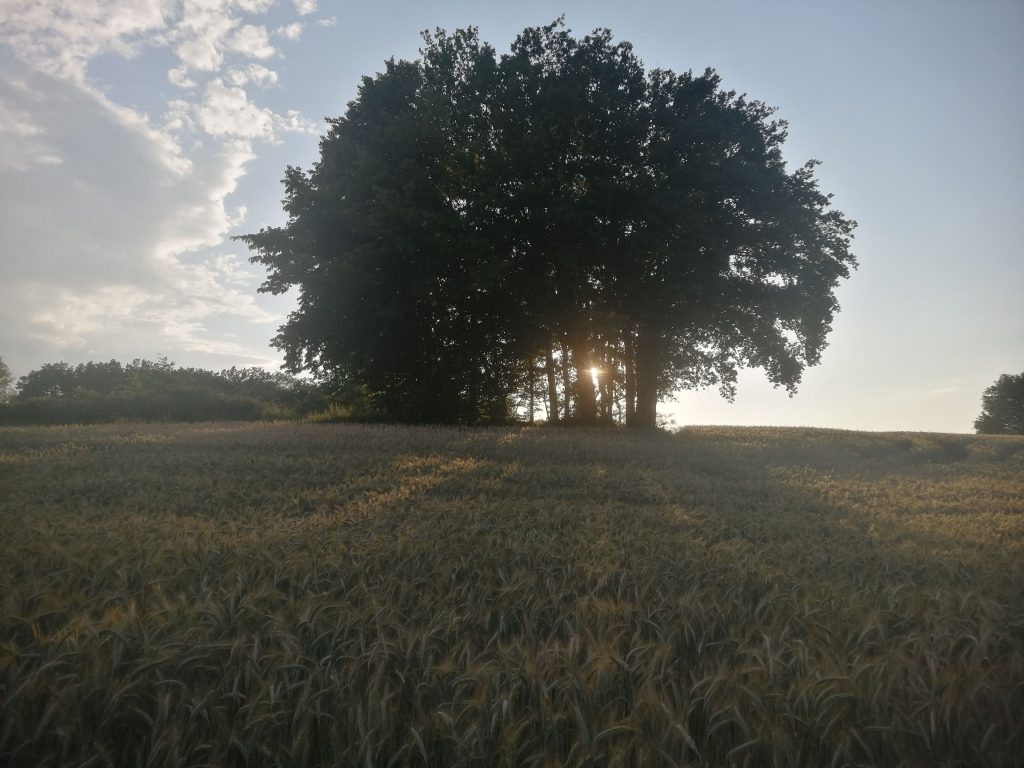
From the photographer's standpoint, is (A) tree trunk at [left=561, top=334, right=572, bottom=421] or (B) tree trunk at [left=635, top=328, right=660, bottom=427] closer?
(B) tree trunk at [left=635, top=328, right=660, bottom=427]

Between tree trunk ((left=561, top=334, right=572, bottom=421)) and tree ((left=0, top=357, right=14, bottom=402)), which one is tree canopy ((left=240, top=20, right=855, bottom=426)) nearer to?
tree trunk ((left=561, top=334, right=572, bottom=421))

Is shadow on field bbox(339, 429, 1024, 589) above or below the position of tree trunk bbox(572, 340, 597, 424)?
below

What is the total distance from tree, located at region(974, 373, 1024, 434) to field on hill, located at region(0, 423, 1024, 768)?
78.5 metres

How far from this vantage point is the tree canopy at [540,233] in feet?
84.9

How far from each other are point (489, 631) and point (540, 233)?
80.0 ft

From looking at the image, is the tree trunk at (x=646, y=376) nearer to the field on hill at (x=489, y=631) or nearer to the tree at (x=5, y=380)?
the field on hill at (x=489, y=631)

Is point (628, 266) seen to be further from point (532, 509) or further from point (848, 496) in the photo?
point (532, 509)

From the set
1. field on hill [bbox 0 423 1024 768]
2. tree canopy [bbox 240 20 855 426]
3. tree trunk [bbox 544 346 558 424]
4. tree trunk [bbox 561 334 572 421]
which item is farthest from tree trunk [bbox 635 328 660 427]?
field on hill [bbox 0 423 1024 768]

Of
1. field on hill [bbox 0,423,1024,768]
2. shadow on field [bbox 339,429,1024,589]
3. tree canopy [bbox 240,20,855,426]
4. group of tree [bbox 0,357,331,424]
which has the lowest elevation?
field on hill [bbox 0,423,1024,768]

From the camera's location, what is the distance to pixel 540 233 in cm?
2675

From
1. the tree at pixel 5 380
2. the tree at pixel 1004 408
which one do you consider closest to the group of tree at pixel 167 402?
the tree at pixel 5 380

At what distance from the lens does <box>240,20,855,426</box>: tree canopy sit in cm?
2588

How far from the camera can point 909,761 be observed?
234cm

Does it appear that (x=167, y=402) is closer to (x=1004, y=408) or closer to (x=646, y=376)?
(x=646, y=376)
